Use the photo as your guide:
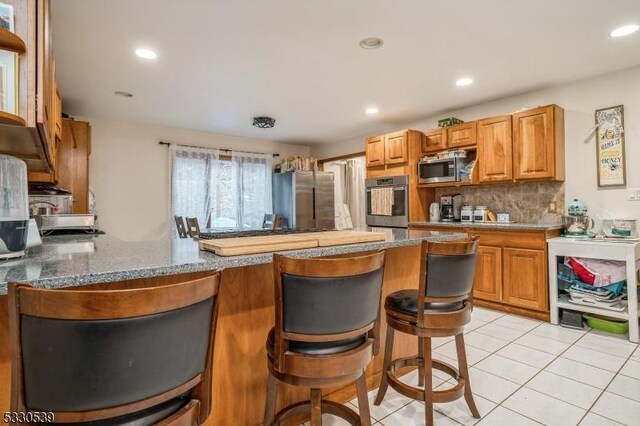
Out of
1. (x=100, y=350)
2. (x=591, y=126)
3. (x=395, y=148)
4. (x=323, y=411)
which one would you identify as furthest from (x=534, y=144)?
(x=100, y=350)

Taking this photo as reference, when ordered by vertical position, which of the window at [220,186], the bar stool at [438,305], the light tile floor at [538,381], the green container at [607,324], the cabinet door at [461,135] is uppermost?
the cabinet door at [461,135]

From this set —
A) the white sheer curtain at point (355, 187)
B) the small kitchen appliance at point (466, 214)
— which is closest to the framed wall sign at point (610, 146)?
the small kitchen appliance at point (466, 214)

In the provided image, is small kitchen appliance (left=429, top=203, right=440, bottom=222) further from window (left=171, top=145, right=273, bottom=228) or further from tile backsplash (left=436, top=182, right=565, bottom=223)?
window (left=171, top=145, right=273, bottom=228)

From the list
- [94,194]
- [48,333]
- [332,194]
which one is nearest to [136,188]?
[94,194]

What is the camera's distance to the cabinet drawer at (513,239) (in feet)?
10.9

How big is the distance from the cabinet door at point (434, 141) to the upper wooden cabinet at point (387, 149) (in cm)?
31

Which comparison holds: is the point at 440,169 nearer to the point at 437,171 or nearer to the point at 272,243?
the point at 437,171

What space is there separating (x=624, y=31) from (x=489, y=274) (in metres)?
2.39

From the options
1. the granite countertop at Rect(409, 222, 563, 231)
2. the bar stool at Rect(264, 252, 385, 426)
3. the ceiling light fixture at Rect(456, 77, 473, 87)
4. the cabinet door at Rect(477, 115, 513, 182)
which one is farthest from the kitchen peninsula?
the cabinet door at Rect(477, 115, 513, 182)

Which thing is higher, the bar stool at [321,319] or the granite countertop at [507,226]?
the granite countertop at [507,226]

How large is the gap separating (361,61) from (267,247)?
7.37 feet

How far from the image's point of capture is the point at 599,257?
9.71 feet

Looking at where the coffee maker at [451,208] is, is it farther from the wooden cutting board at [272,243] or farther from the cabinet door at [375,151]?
the wooden cutting board at [272,243]

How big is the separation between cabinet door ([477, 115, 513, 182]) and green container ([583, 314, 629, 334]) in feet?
5.08
